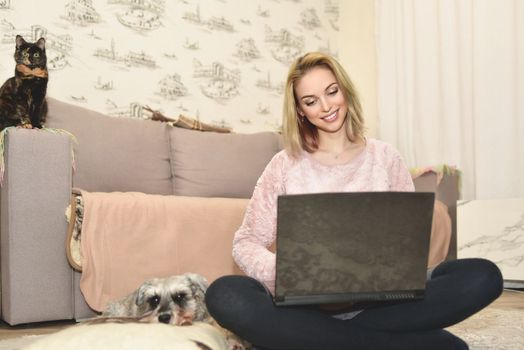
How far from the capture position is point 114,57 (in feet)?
11.9

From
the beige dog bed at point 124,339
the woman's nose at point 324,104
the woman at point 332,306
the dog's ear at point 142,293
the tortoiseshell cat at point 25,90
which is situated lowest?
the dog's ear at point 142,293

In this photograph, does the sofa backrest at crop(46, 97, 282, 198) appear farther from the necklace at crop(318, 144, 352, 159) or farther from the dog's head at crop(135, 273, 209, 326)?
the necklace at crop(318, 144, 352, 159)

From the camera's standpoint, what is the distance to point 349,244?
115 cm

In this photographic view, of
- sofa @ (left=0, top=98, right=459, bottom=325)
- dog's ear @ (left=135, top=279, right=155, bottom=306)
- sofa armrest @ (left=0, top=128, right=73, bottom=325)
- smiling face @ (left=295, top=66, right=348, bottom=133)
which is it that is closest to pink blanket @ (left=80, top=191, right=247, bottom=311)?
sofa @ (left=0, top=98, right=459, bottom=325)

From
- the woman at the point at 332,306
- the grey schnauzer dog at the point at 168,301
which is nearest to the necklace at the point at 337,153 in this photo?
the woman at the point at 332,306

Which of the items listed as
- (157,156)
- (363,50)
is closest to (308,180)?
(157,156)

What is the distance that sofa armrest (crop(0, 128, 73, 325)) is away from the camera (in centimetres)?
229

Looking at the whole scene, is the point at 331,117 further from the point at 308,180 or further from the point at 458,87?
the point at 458,87

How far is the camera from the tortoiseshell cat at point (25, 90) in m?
2.56

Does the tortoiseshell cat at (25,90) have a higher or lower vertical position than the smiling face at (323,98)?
higher

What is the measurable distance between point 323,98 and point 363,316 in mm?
604

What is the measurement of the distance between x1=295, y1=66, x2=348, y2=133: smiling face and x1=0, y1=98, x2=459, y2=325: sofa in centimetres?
111

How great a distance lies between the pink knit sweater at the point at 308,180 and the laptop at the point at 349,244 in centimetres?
38

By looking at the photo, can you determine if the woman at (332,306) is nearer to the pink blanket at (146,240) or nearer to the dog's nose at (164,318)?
the dog's nose at (164,318)
